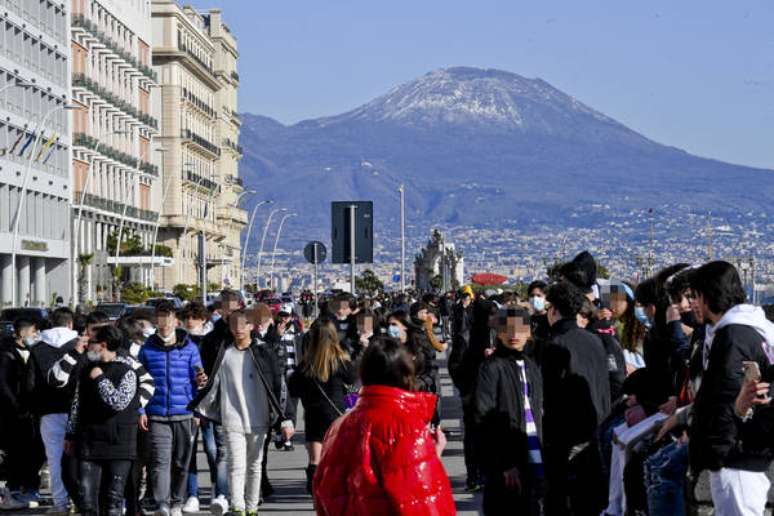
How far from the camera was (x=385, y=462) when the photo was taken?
733 cm

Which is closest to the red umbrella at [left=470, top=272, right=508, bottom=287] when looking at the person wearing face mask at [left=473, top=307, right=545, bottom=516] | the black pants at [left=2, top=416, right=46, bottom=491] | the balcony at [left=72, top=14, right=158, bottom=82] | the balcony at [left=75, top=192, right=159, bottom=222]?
the balcony at [left=75, top=192, right=159, bottom=222]

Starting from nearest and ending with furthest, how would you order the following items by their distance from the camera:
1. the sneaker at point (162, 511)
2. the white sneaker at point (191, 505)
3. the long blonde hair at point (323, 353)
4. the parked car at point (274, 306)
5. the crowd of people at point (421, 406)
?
the crowd of people at point (421, 406) < the long blonde hair at point (323, 353) < the sneaker at point (162, 511) < the white sneaker at point (191, 505) < the parked car at point (274, 306)

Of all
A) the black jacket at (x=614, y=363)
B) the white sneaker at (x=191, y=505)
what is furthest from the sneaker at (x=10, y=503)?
the black jacket at (x=614, y=363)

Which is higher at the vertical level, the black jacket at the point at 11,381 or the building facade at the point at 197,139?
the building facade at the point at 197,139

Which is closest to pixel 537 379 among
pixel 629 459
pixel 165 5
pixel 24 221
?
pixel 629 459

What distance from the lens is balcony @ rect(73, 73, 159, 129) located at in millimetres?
85463

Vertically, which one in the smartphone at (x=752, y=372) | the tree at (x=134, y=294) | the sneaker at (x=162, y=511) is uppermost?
the tree at (x=134, y=294)

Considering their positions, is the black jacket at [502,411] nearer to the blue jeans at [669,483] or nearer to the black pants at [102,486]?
the blue jeans at [669,483]

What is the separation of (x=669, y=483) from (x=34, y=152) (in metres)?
62.7

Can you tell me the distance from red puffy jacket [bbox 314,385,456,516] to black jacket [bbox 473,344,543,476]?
291 cm

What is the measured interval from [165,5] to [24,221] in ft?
133

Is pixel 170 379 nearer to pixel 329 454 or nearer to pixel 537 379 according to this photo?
pixel 537 379

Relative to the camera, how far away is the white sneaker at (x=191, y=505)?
51.7 ft

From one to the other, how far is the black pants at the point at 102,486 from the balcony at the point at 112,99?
73.3m
